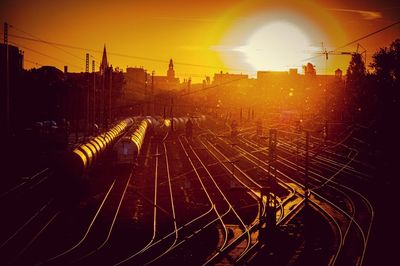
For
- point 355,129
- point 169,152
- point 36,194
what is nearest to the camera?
point 36,194

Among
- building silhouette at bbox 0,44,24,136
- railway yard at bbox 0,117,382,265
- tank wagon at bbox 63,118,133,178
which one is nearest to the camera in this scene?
railway yard at bbox 0,117,382,265

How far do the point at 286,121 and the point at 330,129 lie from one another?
75.2 ft

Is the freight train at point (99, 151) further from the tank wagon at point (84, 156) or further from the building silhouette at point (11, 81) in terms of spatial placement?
the building silhouette at point (11, 81)

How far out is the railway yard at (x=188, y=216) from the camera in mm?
16469

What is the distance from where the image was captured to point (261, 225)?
20078mm

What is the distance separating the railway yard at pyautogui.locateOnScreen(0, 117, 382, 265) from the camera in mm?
16469

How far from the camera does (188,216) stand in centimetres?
2198

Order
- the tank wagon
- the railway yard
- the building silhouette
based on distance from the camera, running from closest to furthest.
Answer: the railway yard → the tank wagon → the building silhouette

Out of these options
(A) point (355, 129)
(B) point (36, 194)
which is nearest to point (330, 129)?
(A) point (355, 129)

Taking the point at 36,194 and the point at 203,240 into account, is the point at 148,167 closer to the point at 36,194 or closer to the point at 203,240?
the point at 36,194

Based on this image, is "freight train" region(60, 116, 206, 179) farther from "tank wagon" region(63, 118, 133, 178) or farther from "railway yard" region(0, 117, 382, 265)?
"railway yard" region(0, 117, 382, 265)

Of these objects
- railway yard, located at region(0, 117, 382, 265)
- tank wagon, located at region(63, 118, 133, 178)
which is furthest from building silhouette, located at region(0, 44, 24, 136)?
railway yard, located at region(0, 117, 382, 265)

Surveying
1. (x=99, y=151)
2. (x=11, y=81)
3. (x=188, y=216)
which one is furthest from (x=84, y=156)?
(x=11, y=81)

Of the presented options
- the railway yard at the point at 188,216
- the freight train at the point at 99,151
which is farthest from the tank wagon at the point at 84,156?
the railway yard at the point at 188,216
